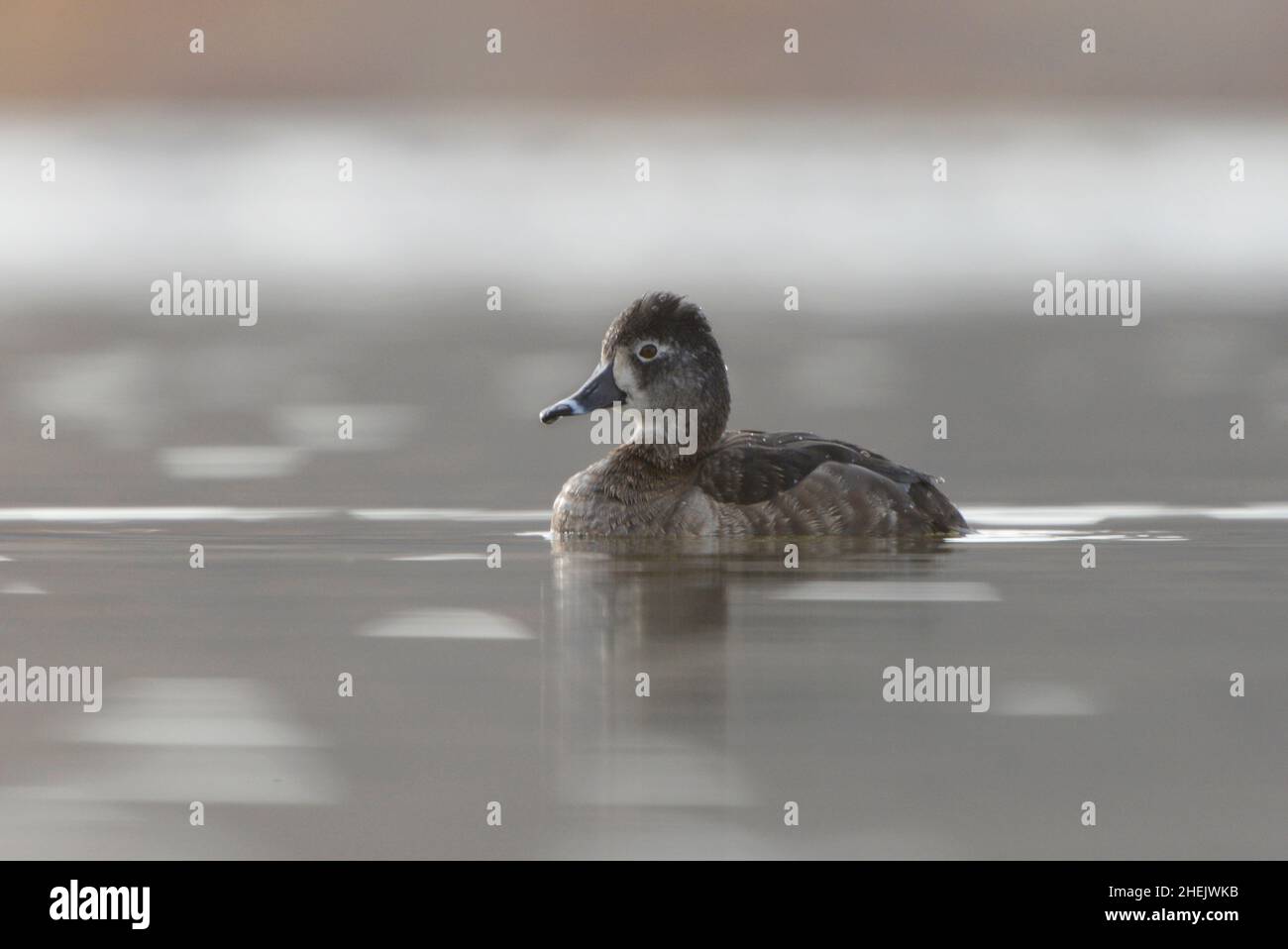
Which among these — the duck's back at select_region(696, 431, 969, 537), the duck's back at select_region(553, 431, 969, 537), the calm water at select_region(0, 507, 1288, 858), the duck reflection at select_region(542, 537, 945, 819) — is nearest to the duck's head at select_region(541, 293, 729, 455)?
the duck's back at select_region(553, 431, 969, 537)

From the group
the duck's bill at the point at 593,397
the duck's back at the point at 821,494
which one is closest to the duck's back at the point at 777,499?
the duck's back at the point at 821,494

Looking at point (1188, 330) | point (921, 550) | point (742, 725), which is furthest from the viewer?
point (1188, 330)

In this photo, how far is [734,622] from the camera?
8109mm

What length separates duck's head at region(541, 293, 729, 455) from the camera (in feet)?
40.2

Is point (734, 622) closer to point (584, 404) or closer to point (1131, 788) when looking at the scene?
point (1131, 788)

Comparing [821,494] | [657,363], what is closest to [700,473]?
[821,494]

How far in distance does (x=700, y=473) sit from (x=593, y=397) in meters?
0.86

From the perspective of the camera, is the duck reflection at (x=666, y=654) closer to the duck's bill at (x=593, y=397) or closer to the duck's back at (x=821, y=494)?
the duck's back at (x=821, y=494)

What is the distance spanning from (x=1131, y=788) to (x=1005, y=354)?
61.0ft

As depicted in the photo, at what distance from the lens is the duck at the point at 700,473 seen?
1141 cm

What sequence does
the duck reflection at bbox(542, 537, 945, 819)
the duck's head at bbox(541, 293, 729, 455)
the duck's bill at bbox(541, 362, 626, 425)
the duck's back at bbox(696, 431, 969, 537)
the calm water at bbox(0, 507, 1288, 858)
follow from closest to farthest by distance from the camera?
1. the calm water at bbox(0, 507, 1288, 858)
2. the duck reflection at bbox(542, 537, 945, 819)
3. the duck's back at bbox(696, 431, 969, 537)
4. the duck's bill at bbox(541, 362, 626, 425)
5. the duck's head at bbox(541, 293, 729, 455)

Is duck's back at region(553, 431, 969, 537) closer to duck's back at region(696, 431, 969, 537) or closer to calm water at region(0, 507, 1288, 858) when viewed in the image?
duck's back at region(696, 431, 969, 537)

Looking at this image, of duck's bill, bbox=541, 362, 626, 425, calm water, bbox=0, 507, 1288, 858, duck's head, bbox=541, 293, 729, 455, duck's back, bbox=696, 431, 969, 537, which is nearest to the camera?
calm water, bbox=0, 507, 1288, 858
